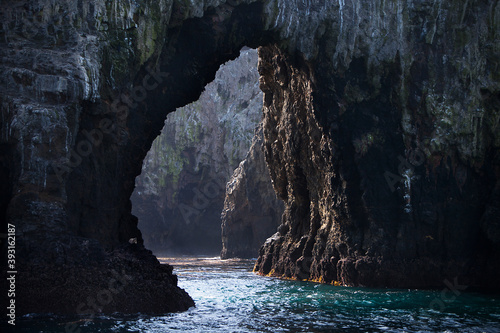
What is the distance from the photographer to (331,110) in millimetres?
31500

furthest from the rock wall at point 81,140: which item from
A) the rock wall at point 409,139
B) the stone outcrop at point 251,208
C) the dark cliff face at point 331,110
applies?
the stone outcrop at point 251,208

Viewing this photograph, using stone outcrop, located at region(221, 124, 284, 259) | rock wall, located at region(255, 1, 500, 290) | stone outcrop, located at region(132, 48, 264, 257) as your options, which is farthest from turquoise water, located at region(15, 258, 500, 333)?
stone outcrop, located at region(132, 48, 264, 257)

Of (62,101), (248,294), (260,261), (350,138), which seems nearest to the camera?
(62,101)

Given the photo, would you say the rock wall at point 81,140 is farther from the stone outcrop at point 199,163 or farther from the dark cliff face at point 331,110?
the stone outcrop at point 199,163

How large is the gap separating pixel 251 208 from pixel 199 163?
22.7 metres

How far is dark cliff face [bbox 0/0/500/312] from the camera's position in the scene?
2152 centimetres

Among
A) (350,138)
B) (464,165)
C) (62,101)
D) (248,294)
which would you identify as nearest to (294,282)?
(248,294)

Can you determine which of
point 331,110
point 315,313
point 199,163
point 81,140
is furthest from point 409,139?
point 199,163

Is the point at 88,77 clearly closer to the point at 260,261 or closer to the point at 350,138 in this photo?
the point at 350,138

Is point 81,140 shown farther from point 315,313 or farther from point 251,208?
point 251,208

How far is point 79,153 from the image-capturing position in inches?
844

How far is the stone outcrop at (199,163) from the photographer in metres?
81.3

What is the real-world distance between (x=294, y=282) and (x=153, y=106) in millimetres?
13655

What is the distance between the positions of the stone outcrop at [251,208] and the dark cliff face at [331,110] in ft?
84.0
